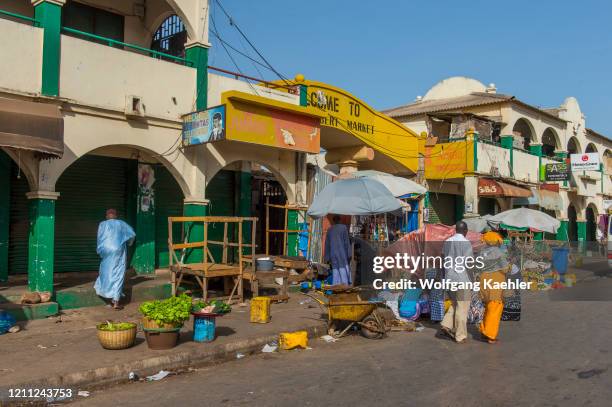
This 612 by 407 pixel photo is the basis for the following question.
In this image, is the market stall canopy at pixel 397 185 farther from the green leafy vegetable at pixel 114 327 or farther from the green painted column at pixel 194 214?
the green leafy vegetable at pixel 114 327

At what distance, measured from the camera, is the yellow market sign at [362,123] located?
15594 millimetres

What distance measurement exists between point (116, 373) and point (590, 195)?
33.8m

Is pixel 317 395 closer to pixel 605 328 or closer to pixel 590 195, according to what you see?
pixel 605 328

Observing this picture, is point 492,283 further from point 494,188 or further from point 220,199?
point 494,188

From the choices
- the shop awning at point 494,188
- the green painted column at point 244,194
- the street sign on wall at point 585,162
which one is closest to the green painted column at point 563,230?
the street sign on wall at point 585,162

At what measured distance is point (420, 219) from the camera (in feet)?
68.0

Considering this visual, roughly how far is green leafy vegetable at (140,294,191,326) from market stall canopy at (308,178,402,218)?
472 centimetres

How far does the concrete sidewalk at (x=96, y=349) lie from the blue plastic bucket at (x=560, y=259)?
10.7 metres

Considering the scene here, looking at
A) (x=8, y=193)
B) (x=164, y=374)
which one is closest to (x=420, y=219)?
(x=8, y=193)

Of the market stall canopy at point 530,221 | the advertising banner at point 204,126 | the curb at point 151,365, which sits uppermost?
the advertising banner at point 204,126

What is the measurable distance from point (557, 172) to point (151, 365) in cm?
2529

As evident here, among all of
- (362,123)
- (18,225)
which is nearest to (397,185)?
(362,123)

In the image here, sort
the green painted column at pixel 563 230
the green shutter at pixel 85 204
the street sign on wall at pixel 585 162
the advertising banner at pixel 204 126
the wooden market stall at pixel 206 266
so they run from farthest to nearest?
the green painted column at pixel 563 230 → the street sign on wall at pixel 585 162 → the green shutter at pixel 85 204 → the advertising banner at pixel 204 126 → the wooden market stall at pixel 206 266

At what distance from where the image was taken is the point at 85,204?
1310 cm
